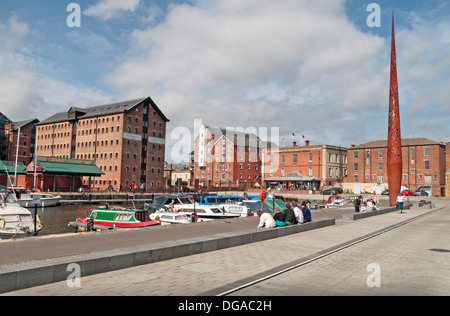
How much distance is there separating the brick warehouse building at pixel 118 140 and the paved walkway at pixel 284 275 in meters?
75.6

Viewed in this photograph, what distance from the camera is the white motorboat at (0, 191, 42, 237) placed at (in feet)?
76.3

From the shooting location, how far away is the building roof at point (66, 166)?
228 feet

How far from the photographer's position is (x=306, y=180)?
85688mm

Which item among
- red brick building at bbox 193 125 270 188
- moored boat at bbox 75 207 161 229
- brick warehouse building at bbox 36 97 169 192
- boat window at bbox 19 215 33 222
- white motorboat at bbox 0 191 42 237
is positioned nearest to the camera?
white motorboat at bbox 0 191 42 237

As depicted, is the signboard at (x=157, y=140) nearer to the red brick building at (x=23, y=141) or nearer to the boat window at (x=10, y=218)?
the red brick building at (x=23, y=141)

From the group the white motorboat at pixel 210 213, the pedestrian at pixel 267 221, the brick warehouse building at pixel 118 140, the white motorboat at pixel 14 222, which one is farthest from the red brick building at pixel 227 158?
the pedestrian at pixel 267 221

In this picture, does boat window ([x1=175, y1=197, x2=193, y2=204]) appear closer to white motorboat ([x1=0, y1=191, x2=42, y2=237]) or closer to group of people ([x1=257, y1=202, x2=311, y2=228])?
white motorboat ([x1=0, y1=191, x2=42, y2=237])

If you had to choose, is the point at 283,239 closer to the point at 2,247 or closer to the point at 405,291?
the point at 405,291

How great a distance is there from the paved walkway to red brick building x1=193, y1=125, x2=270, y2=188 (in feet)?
270

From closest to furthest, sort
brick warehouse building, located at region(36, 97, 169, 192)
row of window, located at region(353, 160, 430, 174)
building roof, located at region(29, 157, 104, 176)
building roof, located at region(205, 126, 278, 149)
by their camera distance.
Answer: building roof, located at region(29, 157, 104, 176) < row of window, located at region(353, 160, 430, 174) < brick warehouse building, located at region(36, 97, 169, 192) < building roof, located at region(205, 126, 278, 149)

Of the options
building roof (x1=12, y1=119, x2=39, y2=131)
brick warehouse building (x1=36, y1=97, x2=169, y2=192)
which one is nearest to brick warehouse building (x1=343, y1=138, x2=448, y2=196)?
brick warehouse building (x1=36, y1=97, x2=169, y2=192)

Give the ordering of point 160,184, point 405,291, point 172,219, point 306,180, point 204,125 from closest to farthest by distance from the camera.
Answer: point 405,291 < point 172,219 < point 306,180 < point 160,184 < point 204,125
